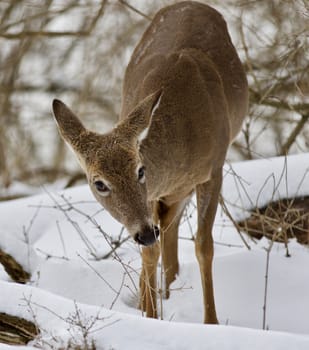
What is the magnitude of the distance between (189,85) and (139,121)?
695mm

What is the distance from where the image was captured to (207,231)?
20.9 feet

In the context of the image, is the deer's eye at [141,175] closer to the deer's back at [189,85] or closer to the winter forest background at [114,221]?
the deer's back at [189,85]

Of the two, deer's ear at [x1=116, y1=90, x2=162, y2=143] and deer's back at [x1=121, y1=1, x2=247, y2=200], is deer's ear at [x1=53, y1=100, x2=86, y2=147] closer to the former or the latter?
deer's ear at [x1=116, y1=90, x2=162, y2=143]

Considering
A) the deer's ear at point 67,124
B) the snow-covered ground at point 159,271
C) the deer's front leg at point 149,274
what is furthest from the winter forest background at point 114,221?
the deer's ear at point 67,124

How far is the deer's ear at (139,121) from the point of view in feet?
18.8

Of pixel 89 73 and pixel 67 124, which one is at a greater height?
pixel 89 73

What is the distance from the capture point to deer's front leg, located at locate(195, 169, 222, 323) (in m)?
6.22

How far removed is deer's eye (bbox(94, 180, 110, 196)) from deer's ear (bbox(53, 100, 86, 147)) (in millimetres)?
392

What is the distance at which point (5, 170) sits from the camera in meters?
11.4

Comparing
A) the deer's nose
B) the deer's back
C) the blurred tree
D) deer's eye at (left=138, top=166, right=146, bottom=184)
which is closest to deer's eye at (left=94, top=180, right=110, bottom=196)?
deer's eye at (left=138, top=166, right=146, bottom=184)

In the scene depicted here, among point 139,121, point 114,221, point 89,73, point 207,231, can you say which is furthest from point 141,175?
point 89,73

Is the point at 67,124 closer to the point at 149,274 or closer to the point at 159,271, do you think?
the point at 149,274

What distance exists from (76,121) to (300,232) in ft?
7.83

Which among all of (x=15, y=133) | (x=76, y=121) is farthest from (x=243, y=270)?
(x=15, y=133)
